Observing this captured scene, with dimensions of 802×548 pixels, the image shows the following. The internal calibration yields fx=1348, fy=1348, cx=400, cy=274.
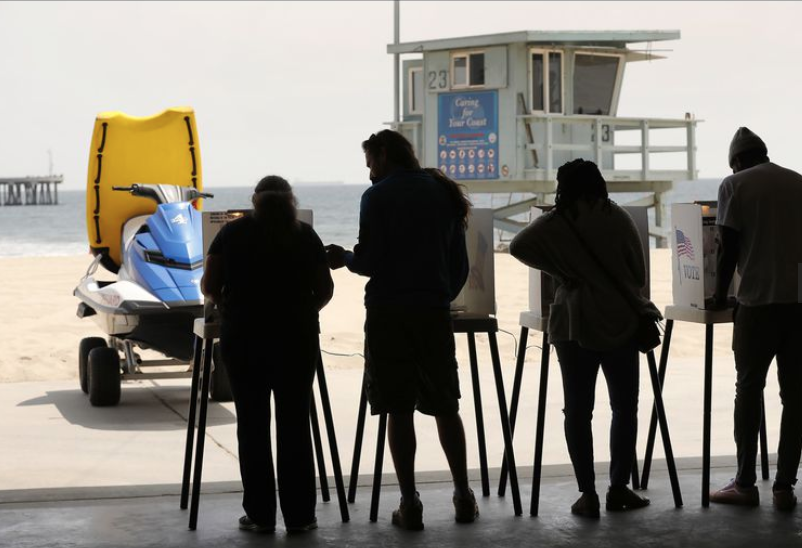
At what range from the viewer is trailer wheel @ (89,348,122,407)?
977cm

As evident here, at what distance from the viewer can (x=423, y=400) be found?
5.73m

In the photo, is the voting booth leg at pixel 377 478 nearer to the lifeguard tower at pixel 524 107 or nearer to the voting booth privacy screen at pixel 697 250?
the voting booth privacy screen at pixel 697 250

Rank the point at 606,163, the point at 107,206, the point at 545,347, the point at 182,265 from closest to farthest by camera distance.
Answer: the point at 545,347 → the point at 182,265 → the point at 107,206 → the point at 606,163

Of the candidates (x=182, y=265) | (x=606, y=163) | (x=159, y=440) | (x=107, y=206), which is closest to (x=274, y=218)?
(x=159, y=440)

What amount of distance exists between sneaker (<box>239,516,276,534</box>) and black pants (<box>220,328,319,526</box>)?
0.08 feet

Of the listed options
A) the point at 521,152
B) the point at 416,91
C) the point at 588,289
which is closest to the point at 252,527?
the point at 588,289

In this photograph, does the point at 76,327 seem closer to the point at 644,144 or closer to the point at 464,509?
the point at 464,509

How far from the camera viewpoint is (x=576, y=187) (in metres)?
5.83

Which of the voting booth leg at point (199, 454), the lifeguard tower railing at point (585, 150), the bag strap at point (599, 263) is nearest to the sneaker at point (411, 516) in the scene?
the voting booth leg at point (199, 454)

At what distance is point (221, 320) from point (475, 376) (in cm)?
135

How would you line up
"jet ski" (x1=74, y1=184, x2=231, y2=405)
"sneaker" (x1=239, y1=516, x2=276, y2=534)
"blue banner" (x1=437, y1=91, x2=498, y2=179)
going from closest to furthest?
"sneaker" (x1=239, y1=516, x2=276, y2=534)
"jet ski" (x1=74, y1=184, x2=231, y2=405)
"blue banner" (x1=437, y1=91, x2=498, y2=179)

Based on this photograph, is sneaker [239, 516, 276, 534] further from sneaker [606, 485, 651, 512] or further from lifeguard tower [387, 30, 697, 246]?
lifeguard tower [387, 30, 697, 246]

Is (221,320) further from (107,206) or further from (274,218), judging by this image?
(107,206)

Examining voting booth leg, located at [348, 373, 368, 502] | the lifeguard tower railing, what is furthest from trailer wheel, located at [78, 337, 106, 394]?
the lifeguard tower railing
